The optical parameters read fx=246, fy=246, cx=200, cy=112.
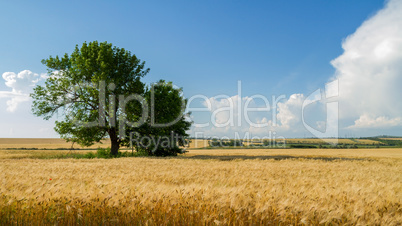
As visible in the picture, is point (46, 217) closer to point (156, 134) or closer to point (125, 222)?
point (125, 222)

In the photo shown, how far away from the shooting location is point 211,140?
85.4m

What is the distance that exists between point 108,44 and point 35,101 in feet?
34.8

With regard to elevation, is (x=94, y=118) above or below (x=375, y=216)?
above

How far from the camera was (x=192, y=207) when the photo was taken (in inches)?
187

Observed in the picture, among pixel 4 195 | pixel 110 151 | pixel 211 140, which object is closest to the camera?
pixel 4 195

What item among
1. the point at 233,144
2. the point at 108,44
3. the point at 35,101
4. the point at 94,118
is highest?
the point at 108,44

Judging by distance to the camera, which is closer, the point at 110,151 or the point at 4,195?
the point at 4,195

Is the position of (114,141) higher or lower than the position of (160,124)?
lower

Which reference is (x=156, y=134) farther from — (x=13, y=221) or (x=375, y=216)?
(x=375, y=216)

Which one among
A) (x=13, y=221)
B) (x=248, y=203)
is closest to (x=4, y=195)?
(x=13, y=221)

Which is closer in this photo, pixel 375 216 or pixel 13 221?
pixel 375 216

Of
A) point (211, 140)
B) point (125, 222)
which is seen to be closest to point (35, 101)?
point (125, 222)

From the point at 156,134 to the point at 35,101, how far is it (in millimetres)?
14287

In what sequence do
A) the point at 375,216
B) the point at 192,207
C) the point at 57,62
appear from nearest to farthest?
the point at 375,216
the point at 192,207
the point at 57,62
